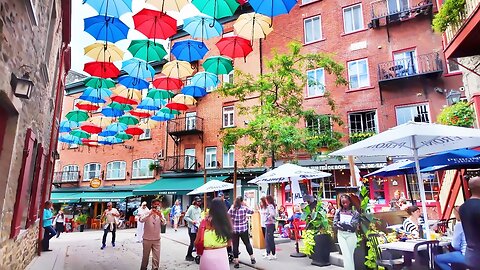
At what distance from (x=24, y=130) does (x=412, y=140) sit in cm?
751

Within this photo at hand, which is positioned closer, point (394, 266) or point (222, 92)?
point (394, 266)

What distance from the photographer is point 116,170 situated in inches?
1067

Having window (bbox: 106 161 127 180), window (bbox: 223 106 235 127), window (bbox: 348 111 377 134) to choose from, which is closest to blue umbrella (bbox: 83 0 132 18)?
window (bbox: 348 111 377 134)

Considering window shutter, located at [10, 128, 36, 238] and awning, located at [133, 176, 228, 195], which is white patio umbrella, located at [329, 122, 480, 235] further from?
awning, located at [133, 176, 228, 195]

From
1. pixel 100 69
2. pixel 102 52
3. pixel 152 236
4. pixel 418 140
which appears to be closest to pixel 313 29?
pixel 102 52

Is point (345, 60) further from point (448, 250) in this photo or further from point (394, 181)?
point (448, 250)

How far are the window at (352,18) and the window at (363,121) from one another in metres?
5.21

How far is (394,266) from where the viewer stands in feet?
16.9

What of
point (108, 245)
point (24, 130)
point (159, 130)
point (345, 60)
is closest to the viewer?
point (24, 130)

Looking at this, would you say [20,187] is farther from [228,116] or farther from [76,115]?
[228,116]

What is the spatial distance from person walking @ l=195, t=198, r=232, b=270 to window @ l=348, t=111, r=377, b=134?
46.5 ft

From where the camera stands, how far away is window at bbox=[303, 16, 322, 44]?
19.9 metres

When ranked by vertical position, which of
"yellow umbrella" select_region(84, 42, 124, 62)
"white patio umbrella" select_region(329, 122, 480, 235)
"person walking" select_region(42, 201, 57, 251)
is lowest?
"person walking" select_region(42, 201, 57, 251)

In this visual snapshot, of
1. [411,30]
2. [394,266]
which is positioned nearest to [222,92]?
[411,30]
